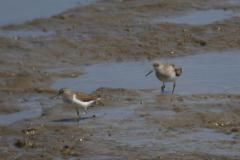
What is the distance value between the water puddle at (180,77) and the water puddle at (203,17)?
10.5 ft

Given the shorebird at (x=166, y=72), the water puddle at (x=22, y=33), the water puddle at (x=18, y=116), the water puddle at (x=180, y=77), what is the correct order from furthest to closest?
the water puddle at (x=22, y=33)
the shorebird at (x=166, y=72)
the water puddle at (x=180, y=77)
the water puddle at (x=18, y=116)

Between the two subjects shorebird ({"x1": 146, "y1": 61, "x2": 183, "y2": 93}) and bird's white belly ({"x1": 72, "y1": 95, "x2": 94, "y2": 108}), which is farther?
shorebird ({"x1": 146, "y1": 61, "x2": 183, "y2": 93})

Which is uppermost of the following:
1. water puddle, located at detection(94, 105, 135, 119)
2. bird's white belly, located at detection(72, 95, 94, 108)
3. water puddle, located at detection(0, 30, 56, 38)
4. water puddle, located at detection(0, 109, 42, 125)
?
water puddle, located at detection(0, 30, 56, 38)

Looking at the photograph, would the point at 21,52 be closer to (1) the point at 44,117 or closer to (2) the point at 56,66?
(2) the point at 56,66

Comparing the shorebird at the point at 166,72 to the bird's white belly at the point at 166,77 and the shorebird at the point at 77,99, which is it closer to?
the bird's white belly at the point at 166,77

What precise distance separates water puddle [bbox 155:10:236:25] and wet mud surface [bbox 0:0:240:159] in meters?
0.19

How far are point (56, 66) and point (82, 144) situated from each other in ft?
18.3

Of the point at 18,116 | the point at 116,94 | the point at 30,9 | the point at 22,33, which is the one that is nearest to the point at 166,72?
the point at 116,94

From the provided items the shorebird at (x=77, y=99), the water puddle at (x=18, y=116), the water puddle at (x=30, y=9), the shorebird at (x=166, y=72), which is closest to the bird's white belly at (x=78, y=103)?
the shorebird at (x=77, y=99)

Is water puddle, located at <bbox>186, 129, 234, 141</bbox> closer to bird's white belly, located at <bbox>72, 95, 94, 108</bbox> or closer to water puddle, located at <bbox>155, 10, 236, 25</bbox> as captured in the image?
bird's white belly, located at <bbox>72, 95, 94, 108</bbox>

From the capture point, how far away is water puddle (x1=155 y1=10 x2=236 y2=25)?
18000mm

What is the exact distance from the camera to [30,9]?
1875 centimetres

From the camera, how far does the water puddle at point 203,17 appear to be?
18.0 meters

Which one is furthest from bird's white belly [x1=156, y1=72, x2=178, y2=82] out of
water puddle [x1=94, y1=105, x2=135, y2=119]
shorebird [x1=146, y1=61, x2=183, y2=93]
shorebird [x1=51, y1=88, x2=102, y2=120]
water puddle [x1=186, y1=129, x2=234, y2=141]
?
water puddle [x1=186, y1=129, x2=234, y2=141]
